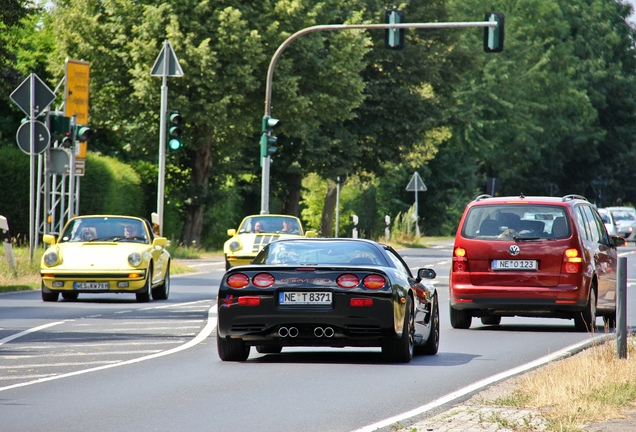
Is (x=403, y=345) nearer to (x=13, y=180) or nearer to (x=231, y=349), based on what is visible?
(x=231, y=349)

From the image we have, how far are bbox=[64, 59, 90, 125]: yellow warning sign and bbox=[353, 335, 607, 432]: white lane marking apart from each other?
16870mm

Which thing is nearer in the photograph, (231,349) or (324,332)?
(324,332)

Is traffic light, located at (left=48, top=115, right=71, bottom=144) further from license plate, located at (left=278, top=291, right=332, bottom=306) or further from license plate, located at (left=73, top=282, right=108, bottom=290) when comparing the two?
license plate, located at (left=278, top=291, right=332, bottom=306)

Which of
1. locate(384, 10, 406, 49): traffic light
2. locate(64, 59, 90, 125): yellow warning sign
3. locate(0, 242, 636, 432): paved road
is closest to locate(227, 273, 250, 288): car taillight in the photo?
locate(0, 242, 636, 432): paved road

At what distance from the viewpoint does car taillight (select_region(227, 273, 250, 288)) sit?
11.4m

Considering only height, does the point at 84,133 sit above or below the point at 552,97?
below

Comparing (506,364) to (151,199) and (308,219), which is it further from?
(308,219)

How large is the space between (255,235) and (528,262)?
1243 cm

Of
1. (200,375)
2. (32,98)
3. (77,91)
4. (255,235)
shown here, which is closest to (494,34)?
(255,235)

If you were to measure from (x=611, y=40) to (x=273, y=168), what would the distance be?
4330 centimetres

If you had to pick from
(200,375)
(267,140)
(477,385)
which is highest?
(267,140)

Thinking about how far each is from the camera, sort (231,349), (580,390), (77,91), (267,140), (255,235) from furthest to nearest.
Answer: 1. (267,140)
2. (77,91)
3. (255,235)
4. (231,349)
5. (580,390)

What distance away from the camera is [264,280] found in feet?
37.2

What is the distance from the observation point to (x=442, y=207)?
6562 cm
